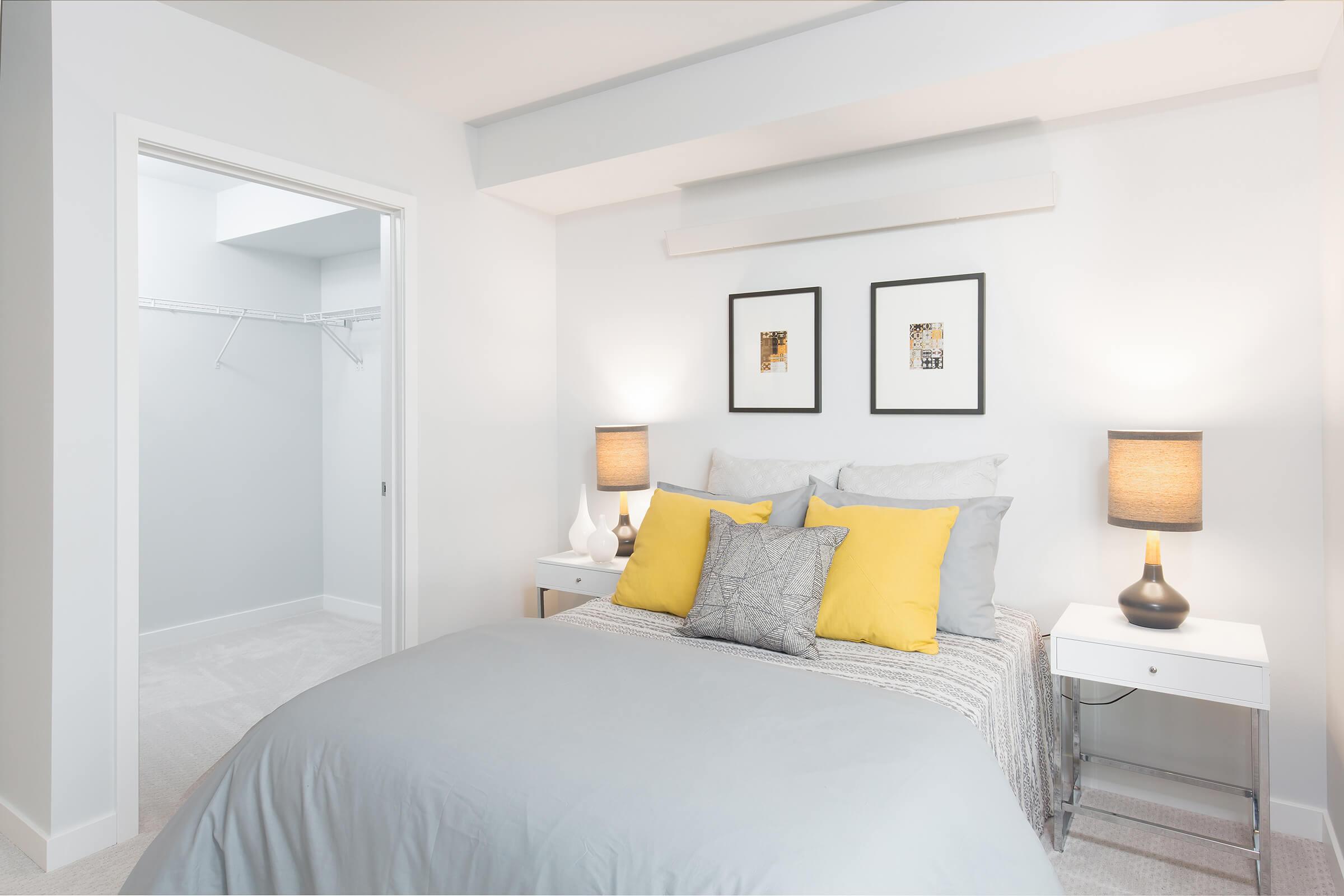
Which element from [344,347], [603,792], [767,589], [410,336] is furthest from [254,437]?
[603,792]

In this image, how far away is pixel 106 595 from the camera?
2.29m

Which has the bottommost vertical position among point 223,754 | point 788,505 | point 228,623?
point 223,754

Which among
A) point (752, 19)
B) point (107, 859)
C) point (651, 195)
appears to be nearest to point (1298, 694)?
point (752, 19)

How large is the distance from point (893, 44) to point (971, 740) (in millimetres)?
2068

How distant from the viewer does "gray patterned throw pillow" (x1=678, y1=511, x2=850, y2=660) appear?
2.20m

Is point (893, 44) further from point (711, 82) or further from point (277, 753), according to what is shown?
point (277, 753)

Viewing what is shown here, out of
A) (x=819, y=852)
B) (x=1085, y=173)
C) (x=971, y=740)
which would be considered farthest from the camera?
(x=1085, y=173)

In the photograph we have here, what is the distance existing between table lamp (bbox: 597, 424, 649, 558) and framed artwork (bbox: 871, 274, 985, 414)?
1102 mm

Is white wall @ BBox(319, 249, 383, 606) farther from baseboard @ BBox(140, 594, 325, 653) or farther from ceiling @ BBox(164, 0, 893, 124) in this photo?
ceiling @ BBox(164, 0, 893, 124)

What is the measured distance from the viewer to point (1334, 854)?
7.00 feet

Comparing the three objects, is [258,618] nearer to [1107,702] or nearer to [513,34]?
[513,34]

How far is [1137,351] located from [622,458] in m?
2.08

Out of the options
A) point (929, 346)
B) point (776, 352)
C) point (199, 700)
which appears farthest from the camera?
point (199, 700)

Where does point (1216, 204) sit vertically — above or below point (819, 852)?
above
